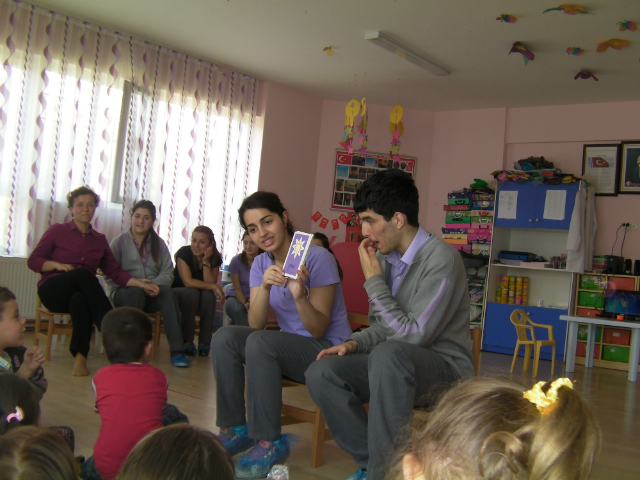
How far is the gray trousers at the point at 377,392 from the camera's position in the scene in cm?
160

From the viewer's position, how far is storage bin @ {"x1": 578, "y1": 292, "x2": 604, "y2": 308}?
5.82 metres

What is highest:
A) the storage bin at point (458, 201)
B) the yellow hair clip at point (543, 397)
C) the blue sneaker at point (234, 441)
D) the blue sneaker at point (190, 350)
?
the storage bin at point (458, 201)

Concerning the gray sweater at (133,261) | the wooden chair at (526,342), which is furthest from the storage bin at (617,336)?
the gray sweater at (133,261)

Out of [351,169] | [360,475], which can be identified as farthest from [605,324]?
[360,475]

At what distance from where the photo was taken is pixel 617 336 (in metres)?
5.75

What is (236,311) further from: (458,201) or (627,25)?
(627,25)

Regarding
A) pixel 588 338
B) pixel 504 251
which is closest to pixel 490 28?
pixel 504 251

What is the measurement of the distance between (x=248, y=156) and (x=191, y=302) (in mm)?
2447

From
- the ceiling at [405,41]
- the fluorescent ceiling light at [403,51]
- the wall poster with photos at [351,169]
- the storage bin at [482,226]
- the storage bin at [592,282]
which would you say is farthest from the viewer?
the wall poster with photos at [351,169]

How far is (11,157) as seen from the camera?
4426 millimetres

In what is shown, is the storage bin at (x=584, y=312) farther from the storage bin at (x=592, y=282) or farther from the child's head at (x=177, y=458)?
the child's head at (x=177, y=458)

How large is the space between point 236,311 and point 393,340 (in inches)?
110

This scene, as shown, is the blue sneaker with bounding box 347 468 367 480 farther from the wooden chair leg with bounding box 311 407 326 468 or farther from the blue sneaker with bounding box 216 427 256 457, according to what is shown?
the blue sneaker with bounding box 216 427 256 457

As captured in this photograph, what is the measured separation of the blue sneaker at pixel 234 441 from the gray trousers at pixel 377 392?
414 mm
